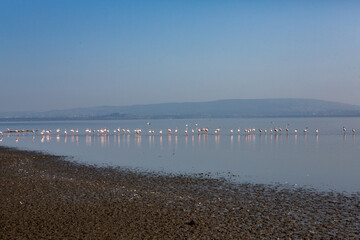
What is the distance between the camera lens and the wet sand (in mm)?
12781

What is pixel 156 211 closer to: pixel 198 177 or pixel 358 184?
pixel 198 177

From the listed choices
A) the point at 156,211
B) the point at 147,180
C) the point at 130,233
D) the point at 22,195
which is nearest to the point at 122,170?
the point at 147,180

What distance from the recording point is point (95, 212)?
15055mm

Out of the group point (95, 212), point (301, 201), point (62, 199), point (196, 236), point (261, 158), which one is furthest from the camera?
point (261, 158)

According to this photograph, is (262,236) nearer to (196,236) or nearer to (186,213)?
(196,236)

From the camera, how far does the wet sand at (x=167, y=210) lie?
1278 cm

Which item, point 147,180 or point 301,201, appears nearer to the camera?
point 301,201

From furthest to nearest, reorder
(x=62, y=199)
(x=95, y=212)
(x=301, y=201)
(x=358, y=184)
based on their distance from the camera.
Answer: (x=358, y=184), (x=301, y=201), (x=62, y=199), (x=95, y=212)

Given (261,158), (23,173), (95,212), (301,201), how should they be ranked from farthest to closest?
(261,158), (23,173), (301,201), (95,212)

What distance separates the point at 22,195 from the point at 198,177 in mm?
11805

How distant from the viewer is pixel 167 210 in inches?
619

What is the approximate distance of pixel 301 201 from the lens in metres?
18.3

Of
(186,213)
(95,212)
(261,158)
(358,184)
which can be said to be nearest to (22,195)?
(95,212)

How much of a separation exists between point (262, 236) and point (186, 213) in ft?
11.8
